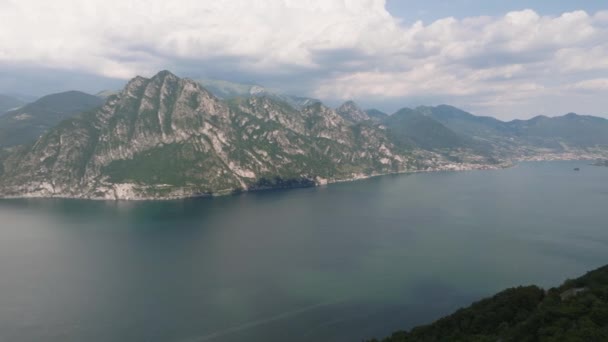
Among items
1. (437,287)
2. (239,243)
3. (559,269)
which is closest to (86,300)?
(239,243)

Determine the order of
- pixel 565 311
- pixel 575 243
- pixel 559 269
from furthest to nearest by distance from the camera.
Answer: pixel 575 243, pixel 559 269, pixel 565 311

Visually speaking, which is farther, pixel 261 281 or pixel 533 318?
pixel 261 281

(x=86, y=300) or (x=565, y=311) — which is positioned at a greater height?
(x=565, y=311)

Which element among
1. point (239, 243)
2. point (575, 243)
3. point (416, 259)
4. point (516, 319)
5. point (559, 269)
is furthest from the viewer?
point (239, 243)

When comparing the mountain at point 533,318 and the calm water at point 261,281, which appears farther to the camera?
the calm water at point 261,281

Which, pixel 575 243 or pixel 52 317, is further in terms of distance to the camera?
pixel 575 243

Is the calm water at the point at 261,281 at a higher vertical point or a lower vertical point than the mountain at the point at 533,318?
lower

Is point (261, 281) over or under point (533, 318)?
under

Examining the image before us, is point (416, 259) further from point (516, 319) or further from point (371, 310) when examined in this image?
point (516, 319)
